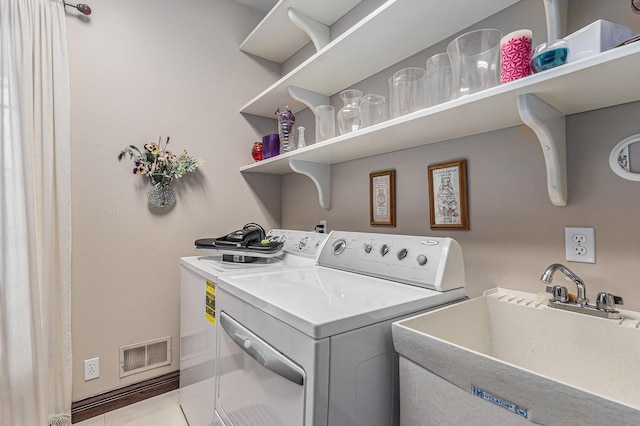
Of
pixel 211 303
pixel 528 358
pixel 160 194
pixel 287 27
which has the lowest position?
pixel 528 358

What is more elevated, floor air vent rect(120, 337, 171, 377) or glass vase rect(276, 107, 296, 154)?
glass vase rect(276, 107, 296, 154)

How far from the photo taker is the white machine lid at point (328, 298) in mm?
762

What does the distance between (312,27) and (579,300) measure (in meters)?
1.89

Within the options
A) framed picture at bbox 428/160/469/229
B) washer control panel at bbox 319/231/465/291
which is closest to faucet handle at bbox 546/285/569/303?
washer control panel at bbox 319/231/465/291

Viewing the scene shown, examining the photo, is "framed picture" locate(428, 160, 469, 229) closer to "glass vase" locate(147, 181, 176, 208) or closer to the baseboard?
"glass vase" locate(147, 181, 176, 208)

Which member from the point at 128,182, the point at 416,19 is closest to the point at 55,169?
the point at 128,182

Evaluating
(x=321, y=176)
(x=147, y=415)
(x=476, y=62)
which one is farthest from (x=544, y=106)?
(x=147, y=415)

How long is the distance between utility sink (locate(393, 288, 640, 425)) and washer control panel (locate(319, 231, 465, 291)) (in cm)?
12

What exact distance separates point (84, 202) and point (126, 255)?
1.24 feet

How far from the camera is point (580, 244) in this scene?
95 cm

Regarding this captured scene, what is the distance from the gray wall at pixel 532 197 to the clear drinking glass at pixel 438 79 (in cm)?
23

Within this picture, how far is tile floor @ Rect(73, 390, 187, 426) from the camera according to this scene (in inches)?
66.4

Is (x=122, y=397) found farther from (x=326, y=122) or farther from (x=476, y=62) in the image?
(x=476, y=62)

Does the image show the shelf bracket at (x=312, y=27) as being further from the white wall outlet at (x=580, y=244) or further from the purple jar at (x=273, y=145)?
the white wall outlet at (x=580, y=244)
